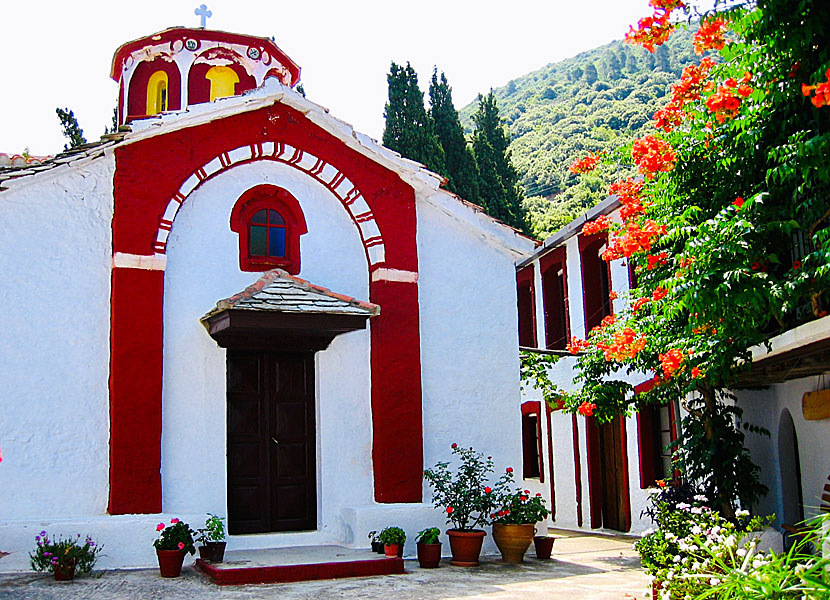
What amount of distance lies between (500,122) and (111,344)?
21.0 metres

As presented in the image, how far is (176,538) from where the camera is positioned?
955 cm

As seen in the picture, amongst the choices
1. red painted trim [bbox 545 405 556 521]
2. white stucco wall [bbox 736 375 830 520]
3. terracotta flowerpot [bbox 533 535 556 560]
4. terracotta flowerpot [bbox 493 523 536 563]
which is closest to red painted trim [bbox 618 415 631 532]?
red painted trim [bbox 545 405 556 521]

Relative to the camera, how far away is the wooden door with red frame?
51.3 ft

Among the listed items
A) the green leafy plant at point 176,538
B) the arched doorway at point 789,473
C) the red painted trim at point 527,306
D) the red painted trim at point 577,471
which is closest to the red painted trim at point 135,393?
the green leafy plant at point 176,538

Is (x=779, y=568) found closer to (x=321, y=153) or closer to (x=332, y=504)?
(x=332, y=504)

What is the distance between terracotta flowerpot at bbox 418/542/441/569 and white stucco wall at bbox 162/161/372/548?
4.21 feet

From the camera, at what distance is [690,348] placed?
9.11 m

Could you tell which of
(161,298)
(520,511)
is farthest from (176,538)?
(520,511)

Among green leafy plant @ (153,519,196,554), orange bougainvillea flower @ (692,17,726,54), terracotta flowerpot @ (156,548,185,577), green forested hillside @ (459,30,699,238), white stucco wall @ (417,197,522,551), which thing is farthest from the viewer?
green forested hillside @ (459,30,699,238)

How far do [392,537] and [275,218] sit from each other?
4395mm

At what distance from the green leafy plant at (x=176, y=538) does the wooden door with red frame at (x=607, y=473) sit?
27.1 feet

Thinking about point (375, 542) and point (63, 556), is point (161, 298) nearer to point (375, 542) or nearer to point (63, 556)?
point (63, 556)

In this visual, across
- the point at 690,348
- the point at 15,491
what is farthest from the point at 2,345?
the point at 690,348

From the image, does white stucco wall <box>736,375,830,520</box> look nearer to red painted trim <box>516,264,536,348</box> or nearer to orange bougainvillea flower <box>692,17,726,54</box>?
orange bougainvillea flower <box>692,17,726,54</box>
